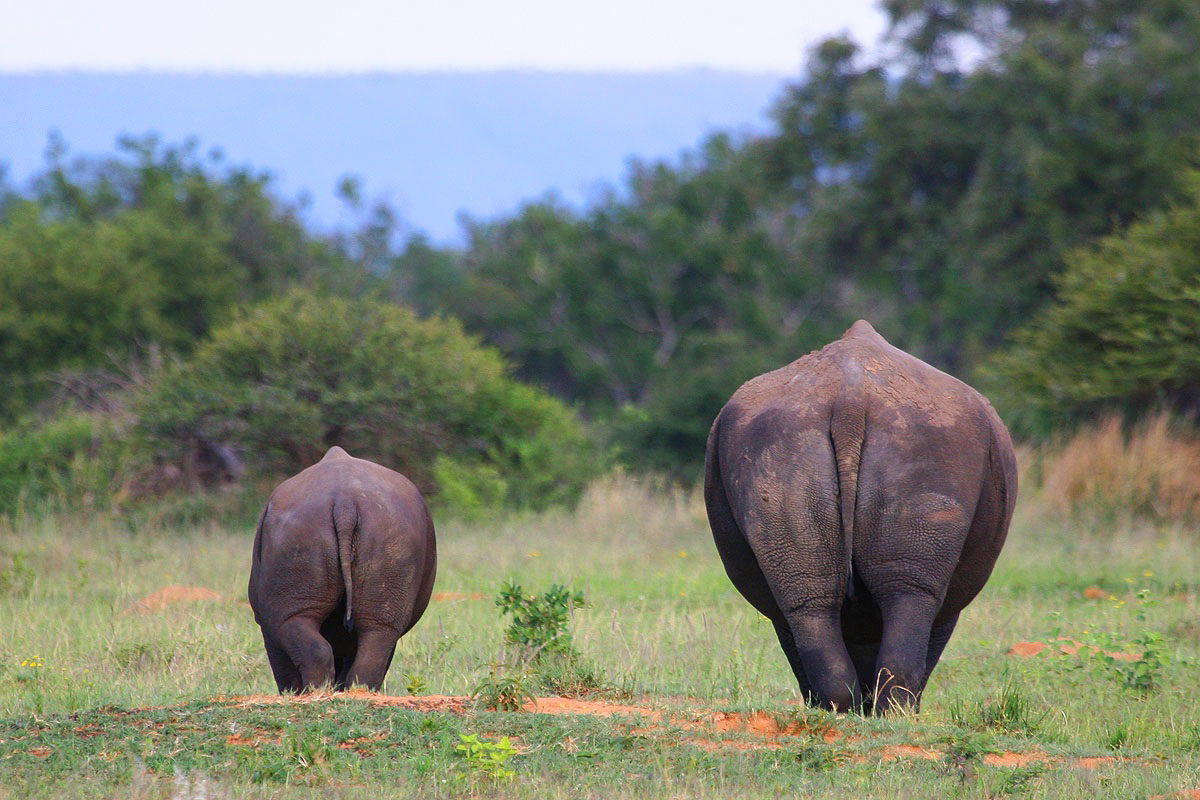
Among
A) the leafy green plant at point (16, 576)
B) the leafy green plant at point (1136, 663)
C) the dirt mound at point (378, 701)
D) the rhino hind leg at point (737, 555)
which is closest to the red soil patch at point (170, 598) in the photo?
the leafy green plant at point (16, 576)

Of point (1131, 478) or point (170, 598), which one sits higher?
point (170, 598)

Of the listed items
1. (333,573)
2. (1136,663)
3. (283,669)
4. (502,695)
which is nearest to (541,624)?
(333,573)

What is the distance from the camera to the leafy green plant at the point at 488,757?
5020 mm

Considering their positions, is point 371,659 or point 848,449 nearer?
point 848,449

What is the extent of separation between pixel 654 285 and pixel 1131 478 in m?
24.3

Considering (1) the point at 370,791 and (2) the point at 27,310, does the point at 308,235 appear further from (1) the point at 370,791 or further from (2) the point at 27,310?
(1) the point at 370,791

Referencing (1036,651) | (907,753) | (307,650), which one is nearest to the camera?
(907,753)

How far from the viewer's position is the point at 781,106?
111ft

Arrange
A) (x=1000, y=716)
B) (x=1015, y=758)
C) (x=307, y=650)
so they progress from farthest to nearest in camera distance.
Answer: (x=307, y=650)
(x=1000, y=716)
(x=1015, y=758)

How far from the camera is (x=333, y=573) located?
23.8 ft

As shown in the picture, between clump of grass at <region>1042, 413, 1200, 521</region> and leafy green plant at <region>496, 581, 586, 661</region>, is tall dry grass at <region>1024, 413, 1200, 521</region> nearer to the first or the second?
clump of grass at <region>1042, 413, 1200, 521</region>

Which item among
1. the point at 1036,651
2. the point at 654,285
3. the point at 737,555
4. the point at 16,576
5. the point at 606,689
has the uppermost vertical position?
the point at 737,555

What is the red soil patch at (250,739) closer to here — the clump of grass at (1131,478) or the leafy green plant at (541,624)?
the leafy green plant at (541,624)

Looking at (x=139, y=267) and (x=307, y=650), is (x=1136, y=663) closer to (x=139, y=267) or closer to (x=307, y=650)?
(x=307, y=650)
